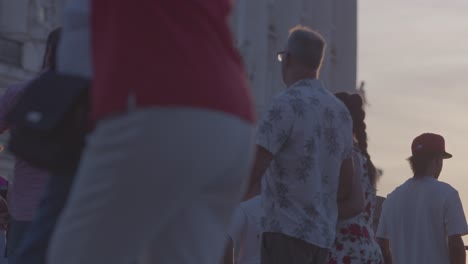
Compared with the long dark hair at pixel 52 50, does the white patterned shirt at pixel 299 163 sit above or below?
below

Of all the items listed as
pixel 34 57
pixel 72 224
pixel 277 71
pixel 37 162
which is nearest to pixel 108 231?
pixel 72 224

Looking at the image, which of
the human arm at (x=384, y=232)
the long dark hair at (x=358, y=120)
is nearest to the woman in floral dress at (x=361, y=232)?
the long dark hair at (x=358, y=120)

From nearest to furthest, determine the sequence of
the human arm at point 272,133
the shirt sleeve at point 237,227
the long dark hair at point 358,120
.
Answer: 1. the human arm at point 272,133
2. the long dark hair at point 358,120
3. the shirt sleeve at point 237,227

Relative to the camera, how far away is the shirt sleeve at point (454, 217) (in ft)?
33.0

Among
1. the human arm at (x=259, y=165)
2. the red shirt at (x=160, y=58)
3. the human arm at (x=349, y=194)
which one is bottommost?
the human arm at (x=349, y=194)

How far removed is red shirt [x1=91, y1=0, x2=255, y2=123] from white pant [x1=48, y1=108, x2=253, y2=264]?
1.8 inches

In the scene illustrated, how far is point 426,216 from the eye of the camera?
1018 centimetres

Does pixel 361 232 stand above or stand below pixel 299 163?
below

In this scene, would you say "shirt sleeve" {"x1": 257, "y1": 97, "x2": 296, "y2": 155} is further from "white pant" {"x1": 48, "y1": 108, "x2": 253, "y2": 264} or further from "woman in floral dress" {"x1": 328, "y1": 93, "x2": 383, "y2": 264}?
"white pant" {"x1": 48, "y1": 108, "x2": 253, "y2": 264}

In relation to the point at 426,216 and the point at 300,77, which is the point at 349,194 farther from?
the point at 426,216

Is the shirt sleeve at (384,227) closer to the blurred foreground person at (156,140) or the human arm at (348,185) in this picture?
the human arm at (348,185)

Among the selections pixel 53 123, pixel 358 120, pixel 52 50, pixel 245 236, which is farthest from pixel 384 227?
pixel 53 123

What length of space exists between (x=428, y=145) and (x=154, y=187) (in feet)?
21.5

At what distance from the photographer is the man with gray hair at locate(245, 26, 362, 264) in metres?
7.35
